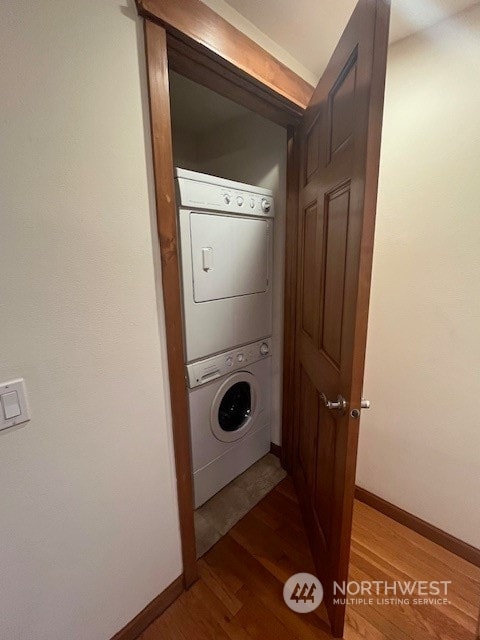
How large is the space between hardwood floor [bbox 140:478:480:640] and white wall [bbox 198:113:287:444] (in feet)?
2.12

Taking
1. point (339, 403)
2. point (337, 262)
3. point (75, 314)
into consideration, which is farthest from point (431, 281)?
point (75, 314)

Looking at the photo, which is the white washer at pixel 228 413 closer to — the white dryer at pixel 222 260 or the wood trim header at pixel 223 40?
the white dryer at pixel 222 260

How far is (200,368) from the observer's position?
1.46 meters

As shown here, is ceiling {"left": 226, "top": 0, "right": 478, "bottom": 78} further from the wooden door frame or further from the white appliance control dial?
the white appliance control dial

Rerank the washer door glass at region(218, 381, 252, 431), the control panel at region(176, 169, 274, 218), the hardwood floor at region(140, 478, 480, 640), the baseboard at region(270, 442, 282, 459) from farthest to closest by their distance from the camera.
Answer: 1. the baseboard at region(270, 442, 282, 459)
2. the washer door glass at region(218, 381, 252, 431)
3. the control panel at region(176, 169, 274, 218)
4. the hardwood floor at region(140, 478, 480, 640)

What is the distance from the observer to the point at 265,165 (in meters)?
1.72

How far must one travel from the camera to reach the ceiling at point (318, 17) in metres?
1.01

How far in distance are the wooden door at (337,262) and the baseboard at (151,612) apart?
63 centimetres

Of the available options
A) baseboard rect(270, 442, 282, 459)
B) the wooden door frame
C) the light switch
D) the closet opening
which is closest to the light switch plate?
the light switch

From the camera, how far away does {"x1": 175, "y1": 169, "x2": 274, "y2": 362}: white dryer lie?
4.30ft

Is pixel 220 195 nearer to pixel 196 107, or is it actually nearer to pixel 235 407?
pixel 196 107

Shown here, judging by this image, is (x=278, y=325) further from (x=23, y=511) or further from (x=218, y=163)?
(x=23, y=511)

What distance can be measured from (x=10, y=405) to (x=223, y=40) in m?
1.32

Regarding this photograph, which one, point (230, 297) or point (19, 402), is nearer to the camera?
point (19, 402)
